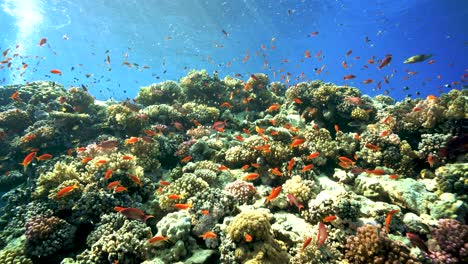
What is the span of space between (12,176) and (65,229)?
206 inches

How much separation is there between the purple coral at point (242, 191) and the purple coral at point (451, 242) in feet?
13.7

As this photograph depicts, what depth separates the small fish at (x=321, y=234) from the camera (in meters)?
5.20

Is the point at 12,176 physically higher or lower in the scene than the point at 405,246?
higher

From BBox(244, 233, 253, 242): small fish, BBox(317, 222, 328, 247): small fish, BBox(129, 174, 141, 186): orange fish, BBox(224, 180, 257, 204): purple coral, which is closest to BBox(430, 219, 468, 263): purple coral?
BBox(317, 222, 328, 247): small fish

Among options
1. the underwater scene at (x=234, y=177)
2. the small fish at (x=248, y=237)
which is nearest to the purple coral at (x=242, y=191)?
the underwater scene at (x=234, y=177)

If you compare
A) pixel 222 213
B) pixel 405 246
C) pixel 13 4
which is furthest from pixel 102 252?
pixel 13 4

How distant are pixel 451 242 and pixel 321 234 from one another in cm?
266

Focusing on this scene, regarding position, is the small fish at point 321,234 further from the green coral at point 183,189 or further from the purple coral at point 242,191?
the green coral at point 183,189

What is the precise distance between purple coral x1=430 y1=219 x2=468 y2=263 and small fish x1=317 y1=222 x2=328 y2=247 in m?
2.23

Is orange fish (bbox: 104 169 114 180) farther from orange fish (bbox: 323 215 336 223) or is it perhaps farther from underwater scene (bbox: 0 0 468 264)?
orange fish (bbox: 323 215 336 223)

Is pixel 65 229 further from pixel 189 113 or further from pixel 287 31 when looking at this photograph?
pixel 287 31

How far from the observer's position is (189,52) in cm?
6450

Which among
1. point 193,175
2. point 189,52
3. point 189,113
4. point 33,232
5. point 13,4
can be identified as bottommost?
point 33,232

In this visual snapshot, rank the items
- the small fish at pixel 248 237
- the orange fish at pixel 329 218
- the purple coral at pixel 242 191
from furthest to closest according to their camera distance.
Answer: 1. the purple coral at pixel 242 191
2. the orange fish at pixel 329 218
3. the small fish at pixel 248 237
